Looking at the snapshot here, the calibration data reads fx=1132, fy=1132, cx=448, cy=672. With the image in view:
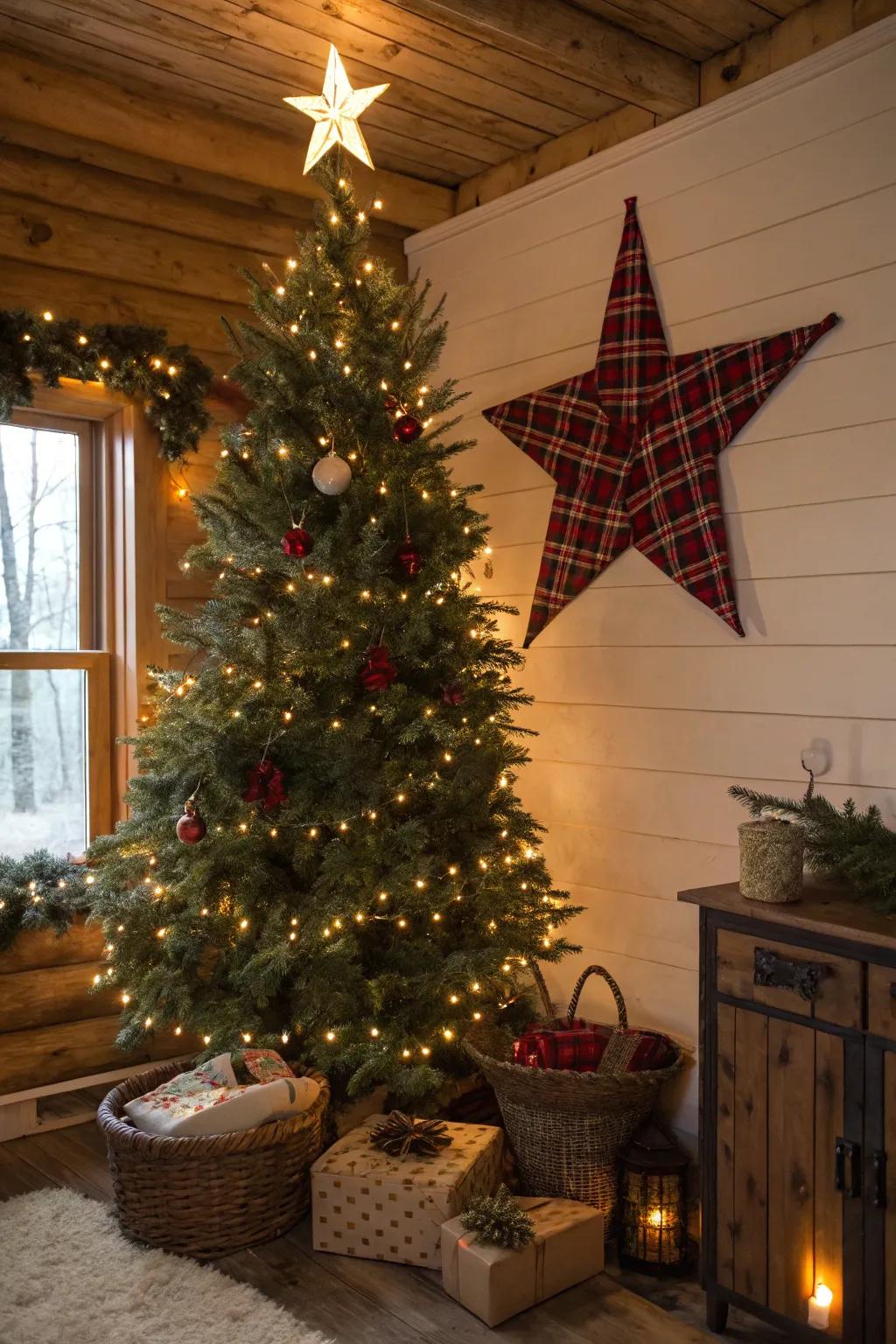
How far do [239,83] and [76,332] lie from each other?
2.73ft

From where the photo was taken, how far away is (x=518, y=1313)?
2266 mm

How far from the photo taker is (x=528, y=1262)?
2.28 meters

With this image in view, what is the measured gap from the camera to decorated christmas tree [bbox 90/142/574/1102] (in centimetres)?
271

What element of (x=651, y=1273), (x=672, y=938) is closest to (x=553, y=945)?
(x=672, y=938)

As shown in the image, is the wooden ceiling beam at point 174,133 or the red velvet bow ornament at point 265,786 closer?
the red velvet bow ornament at point 265,786

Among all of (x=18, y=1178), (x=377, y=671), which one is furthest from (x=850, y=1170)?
(x=18, y=1178)

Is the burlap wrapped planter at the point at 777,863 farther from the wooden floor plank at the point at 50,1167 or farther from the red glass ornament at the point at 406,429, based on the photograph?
the wooden floor plank at the point at 50,1167

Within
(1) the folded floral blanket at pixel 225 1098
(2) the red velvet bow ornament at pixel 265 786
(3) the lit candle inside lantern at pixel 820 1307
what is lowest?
→ (3) the lit candle inside lantern at pixel 820 1307

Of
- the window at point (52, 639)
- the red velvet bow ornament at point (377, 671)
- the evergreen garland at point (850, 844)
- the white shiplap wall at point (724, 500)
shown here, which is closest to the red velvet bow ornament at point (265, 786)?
the red velvet bow ornament at point (377, 671)

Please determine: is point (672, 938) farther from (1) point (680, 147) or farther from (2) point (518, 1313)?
(1) point (680, 147)

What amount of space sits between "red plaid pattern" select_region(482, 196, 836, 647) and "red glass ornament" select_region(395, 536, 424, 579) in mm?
552

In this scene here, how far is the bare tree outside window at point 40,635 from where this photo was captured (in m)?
3.09

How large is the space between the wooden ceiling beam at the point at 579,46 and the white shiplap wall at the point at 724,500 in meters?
0.11

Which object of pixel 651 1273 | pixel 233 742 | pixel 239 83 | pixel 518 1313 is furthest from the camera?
pixel 239 83
